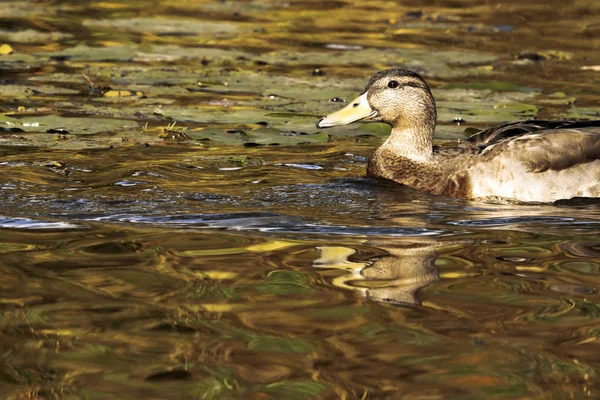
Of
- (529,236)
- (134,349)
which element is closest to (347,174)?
(529,236)

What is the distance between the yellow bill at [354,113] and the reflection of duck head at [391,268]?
2625mm

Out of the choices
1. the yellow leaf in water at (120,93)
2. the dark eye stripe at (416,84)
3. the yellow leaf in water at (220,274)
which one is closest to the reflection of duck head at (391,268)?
the yellow leaf in water at (220,274)

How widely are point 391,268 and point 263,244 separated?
0.85 m

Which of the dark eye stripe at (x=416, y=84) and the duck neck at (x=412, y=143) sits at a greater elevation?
the dark eye stripe at (x=416, y=84)

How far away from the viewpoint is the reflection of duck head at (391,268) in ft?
17.4

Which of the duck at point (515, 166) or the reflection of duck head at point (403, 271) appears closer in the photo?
A: the reflection of duck head at point (403, 271)

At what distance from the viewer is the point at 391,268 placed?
224 inches

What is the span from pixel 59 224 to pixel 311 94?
16.1ft

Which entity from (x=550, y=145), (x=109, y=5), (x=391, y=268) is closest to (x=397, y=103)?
(x=550, y=145)

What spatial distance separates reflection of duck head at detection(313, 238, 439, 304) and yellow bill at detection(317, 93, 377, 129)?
8.61ft

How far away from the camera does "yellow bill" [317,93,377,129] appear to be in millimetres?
8867

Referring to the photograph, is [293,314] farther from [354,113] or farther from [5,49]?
[5,49]

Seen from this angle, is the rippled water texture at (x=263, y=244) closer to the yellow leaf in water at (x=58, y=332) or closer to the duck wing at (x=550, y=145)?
the yellow leaf in water at (x=58, y=332)

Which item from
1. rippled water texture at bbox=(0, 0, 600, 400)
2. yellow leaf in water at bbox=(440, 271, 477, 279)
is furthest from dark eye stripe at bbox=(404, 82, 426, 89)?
yellow leaf in water at bbox=(440, 271, 477, 279)
